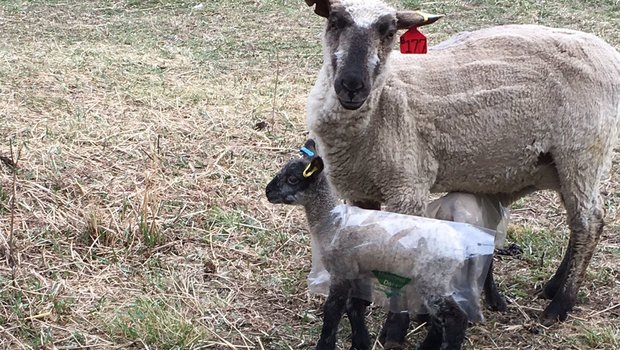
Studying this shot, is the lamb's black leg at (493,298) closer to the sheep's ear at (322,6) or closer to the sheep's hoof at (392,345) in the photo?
the sheep's hoof at (392,345)

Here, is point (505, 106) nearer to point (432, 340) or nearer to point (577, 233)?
point (577, 233)

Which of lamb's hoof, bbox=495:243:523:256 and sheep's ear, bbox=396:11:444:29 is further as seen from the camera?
lamb's hoof, bbox=495:243:523:256

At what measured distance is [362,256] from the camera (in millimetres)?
3406

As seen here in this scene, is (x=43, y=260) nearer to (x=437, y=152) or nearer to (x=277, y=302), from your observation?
(x=277, y=302)

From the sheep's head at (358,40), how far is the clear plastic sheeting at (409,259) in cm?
53

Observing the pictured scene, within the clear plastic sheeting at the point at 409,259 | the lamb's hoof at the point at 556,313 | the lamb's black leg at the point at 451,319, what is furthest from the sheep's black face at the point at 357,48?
the lamb's hoof at the point at 556,313

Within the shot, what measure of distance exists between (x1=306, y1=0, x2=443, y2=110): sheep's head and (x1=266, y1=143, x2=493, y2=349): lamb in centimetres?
35

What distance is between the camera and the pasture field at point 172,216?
383 centimetres

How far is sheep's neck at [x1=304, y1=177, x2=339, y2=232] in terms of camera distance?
3637 mm

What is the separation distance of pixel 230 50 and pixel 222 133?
2.64 metres

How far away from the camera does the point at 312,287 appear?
3830 millimetres

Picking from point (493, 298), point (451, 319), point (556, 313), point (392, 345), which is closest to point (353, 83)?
point (451, 319)

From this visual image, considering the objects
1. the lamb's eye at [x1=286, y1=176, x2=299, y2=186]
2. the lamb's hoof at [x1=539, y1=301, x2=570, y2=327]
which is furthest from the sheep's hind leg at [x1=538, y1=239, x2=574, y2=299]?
the lamb's eye at [x1=286, y1=176, x2=299, y2=186]

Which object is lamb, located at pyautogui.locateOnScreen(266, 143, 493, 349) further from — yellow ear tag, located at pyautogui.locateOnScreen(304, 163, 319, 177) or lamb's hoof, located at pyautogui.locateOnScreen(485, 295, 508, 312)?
lamb's hoof, located at pyautogui.locateOnScreen(485, 295, 508, 312)
